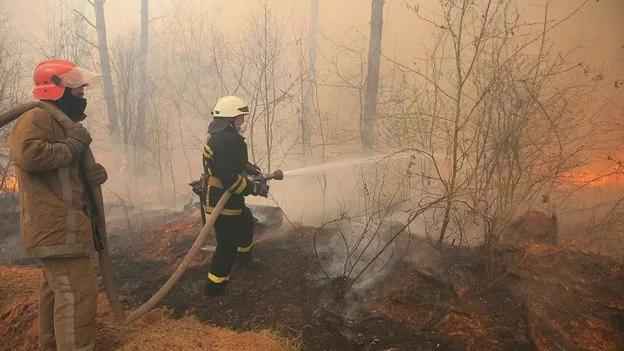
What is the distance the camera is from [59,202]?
2777mm

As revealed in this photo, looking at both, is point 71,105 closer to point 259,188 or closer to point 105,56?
point 259,188

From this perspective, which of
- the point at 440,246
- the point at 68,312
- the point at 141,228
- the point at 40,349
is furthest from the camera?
the point at 141,228

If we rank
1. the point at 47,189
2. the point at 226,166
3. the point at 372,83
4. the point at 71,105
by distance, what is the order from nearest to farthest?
the point at 47,189 → the point at 71,105 → the point at 226,166 → the point at 372,83

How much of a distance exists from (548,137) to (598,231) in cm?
171

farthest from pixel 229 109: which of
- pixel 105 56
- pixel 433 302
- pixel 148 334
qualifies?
pixel 105 56

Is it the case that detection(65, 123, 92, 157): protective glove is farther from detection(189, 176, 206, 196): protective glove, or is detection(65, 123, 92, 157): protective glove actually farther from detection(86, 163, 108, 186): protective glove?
detection(189, 176, 206, 196): protective glove

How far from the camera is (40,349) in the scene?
10.1ft

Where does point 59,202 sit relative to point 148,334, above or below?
above

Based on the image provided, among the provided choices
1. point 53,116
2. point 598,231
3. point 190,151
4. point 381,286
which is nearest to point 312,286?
point 381,286

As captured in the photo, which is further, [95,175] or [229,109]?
[229,109]

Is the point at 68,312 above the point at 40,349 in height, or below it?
above

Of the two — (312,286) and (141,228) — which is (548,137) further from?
(141,228)

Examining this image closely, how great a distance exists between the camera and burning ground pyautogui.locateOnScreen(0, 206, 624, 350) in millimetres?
3350

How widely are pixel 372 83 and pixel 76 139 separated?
7153 mm
